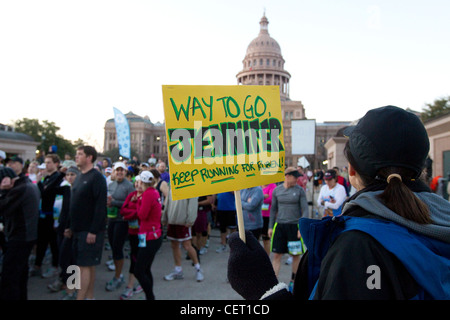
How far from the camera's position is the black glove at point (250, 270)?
1299 millimetres

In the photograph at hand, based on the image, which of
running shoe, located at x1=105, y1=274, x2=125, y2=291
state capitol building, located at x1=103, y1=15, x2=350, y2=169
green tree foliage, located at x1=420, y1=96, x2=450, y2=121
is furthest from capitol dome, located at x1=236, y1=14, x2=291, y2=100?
running shoe, located at x1=105, y1=274, x2=125, y2=291

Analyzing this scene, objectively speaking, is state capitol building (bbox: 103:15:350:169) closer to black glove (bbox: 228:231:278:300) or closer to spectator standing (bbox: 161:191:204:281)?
spectator standing (bbox: 161:191:204:281)

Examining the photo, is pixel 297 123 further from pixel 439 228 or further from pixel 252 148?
pixel 439 228

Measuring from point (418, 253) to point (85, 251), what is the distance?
363 centimetres

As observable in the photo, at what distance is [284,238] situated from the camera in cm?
481

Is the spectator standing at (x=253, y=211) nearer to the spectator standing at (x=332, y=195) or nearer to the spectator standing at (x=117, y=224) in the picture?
the spectator standing at (x=332, y=195)

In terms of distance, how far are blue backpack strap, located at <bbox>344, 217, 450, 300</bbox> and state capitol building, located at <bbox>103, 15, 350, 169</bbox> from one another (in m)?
81.5

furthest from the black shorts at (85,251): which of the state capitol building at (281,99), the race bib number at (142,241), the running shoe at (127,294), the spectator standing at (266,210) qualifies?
the state capitol building at (281,99)

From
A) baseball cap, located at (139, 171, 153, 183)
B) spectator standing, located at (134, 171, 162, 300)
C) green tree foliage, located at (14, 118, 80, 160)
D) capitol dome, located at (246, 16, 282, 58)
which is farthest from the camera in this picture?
capitol dome, located at (246, 16, 282, 58)

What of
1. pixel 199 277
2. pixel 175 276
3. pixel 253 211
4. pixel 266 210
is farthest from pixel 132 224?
pixel 266 210

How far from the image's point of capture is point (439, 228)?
3.18ft

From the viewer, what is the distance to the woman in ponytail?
89 centimetres

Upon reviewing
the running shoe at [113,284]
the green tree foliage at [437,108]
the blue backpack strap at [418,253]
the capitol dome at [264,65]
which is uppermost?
the capitol dome at [264,65]

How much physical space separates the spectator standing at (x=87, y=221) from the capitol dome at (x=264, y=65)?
83.7 m
